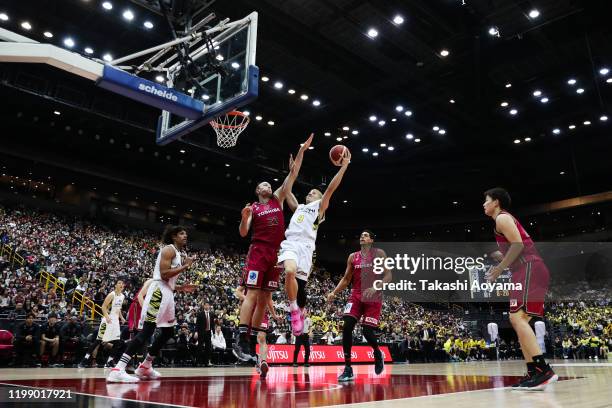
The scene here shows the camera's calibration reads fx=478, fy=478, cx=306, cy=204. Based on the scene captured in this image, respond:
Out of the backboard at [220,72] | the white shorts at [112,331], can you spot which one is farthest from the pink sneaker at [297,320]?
the white shorts at [112,331]

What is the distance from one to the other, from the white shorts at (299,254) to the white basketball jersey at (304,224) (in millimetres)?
66

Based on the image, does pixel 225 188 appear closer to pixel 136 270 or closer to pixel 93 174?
pixel 93 174

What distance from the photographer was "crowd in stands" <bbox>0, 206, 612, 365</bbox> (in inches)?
441

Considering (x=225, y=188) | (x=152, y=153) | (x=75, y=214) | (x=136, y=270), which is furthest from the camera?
(x=225, y=188)

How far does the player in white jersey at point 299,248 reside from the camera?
503 cm

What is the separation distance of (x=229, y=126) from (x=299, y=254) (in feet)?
28.0

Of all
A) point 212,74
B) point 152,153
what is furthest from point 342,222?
point 212,74

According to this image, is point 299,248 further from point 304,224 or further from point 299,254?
point 304,224

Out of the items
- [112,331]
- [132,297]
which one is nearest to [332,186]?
[112,331]

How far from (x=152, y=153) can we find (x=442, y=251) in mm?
21812

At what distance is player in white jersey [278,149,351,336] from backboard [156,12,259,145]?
296 centimetres

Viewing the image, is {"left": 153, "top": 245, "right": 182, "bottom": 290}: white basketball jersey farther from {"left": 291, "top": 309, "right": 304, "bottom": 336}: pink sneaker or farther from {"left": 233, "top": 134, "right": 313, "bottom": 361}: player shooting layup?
{"left": 291, "top": 309, "right": 304, "bottom": 336}: pink sneaker

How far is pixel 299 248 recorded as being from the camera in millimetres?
5180

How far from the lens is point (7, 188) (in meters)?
25.0
